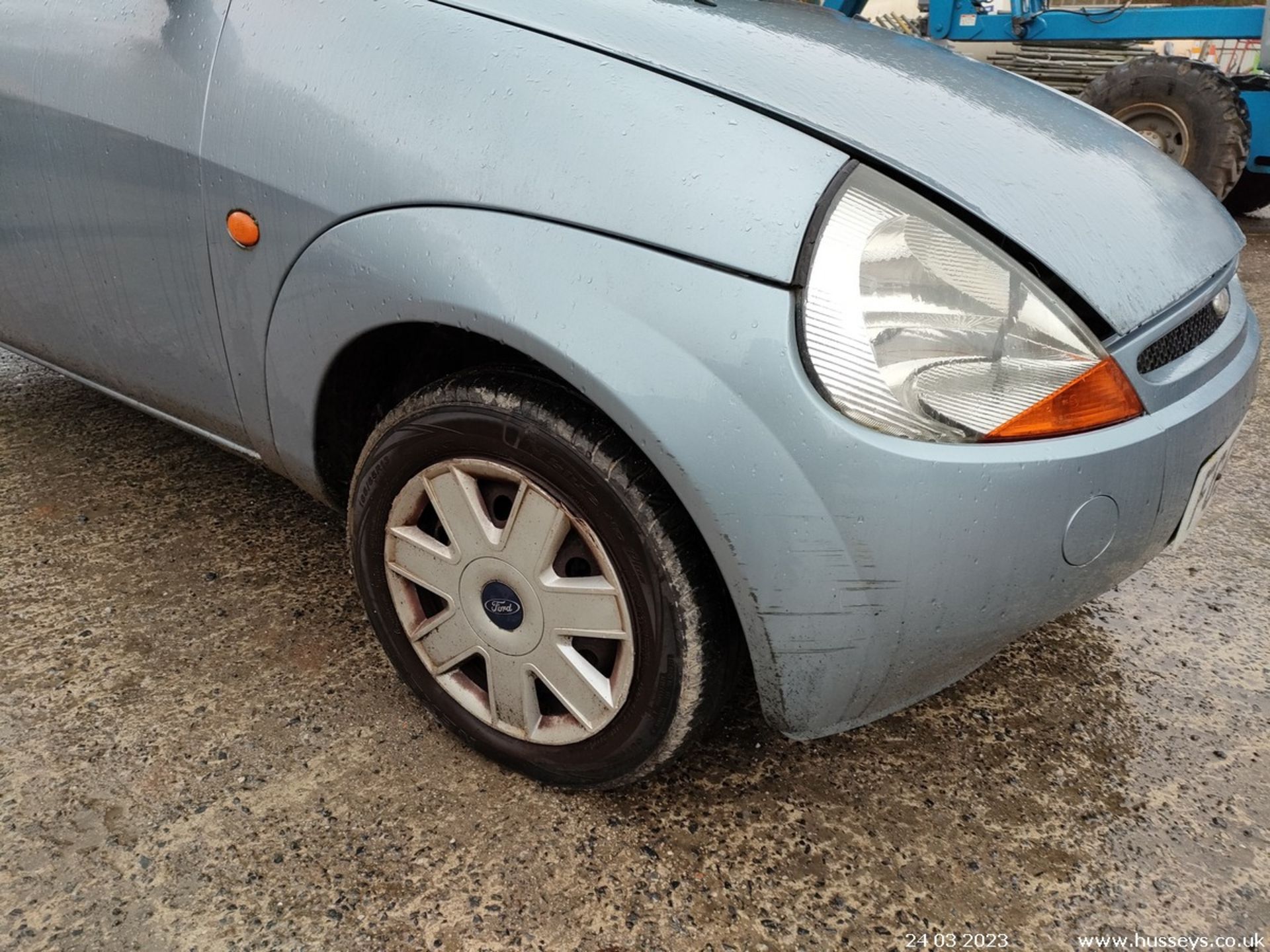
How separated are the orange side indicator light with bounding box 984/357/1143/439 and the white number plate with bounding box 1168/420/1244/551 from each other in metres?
0.23

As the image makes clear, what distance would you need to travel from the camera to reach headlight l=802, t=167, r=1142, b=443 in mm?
1194

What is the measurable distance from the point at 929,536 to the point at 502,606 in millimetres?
633

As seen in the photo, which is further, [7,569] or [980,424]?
[7,569]

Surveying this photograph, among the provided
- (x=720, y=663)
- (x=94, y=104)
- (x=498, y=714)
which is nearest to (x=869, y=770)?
(x=720, y=663)

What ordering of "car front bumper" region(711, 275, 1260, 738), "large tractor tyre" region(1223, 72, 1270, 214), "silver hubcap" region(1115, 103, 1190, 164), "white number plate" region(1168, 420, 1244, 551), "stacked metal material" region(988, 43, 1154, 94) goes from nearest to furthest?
1. "car front bumper" region(711, 275, 1260, 738)
2. "white number plate" region(1168, 420, 1244, 551)
3. "silver hubcap" region(1115, 103, 1190, 164)
4. "large tractor tyre" region(1223, 72, 1270, 214)
5. "stacked metal material" region(988, 43, 1154, 94)

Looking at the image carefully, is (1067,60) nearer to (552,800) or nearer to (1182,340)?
(1182,340)

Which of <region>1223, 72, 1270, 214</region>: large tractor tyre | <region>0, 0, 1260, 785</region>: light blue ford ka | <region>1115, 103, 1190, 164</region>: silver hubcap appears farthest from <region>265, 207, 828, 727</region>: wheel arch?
<region>1223, 72, 1270, 214</region>: large tractor tyre

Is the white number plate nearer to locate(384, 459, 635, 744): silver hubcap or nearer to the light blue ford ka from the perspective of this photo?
the light blue ford ka

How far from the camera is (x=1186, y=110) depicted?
5.48 meters

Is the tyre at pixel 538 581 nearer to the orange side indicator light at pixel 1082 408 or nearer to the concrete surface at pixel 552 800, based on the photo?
the concrete surface at pixel 552 800

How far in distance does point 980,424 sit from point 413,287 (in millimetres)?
747

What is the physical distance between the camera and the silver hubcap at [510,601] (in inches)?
55.2

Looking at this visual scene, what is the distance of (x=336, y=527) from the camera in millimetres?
2332

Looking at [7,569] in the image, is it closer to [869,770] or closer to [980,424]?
[869,770]
